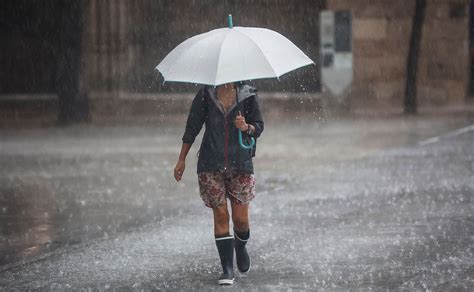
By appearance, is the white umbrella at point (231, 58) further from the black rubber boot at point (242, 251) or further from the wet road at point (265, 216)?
the wet road at point (265, 216)

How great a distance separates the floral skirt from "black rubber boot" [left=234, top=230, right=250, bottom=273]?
0.92 ft

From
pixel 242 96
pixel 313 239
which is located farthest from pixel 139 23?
pixel 242 96

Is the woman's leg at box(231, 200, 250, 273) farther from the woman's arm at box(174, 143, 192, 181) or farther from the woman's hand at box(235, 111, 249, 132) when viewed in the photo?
the woman's hand at box(235, 111, 249, 132)

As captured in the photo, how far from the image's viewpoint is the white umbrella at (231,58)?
7374mm

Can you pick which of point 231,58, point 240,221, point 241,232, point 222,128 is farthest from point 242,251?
point 231,58

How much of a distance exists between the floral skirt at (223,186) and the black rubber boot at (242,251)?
281 millimetres

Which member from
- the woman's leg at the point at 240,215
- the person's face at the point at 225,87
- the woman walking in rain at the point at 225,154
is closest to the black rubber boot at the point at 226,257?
the woman walking in rain at the point at 225,154

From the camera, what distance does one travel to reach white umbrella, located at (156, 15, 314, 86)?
290 inches

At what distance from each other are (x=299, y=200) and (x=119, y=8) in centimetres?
1482

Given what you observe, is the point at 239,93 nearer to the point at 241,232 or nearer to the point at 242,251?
the point at 241,232

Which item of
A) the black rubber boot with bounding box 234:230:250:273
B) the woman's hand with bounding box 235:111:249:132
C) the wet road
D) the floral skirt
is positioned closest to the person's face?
the woman's hand with bounding box 235:111:249:132

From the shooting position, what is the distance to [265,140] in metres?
19.5

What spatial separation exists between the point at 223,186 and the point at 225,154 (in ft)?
0.80

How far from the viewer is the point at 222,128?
7.64 meters
